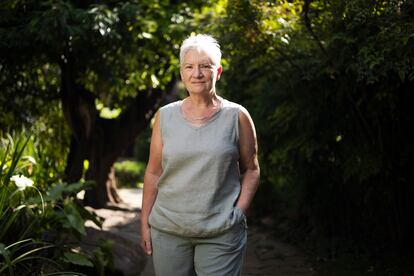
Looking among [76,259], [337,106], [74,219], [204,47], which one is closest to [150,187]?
[204,47]

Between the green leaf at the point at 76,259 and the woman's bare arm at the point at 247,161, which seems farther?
the green leaf at the point at 76,259

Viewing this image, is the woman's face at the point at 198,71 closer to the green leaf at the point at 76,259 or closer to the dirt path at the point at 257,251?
the green leaf at the point at 76,259

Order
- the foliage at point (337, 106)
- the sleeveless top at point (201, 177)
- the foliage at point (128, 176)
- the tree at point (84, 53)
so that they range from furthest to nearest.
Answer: the foliage at point (128, 176) < the tree at point (84, 53) < the foliage at point (337, 106) < the sleeveless top at point (201, 177)

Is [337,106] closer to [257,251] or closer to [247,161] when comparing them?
[257,251]

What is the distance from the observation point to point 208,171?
8.89ft

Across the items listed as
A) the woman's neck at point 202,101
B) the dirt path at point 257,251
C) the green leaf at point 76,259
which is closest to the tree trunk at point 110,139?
the dirt path at point 257,251

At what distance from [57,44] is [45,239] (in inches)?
86.3

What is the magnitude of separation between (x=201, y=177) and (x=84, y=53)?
4314 mm

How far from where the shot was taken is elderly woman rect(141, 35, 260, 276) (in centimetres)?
271

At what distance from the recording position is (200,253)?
276cm

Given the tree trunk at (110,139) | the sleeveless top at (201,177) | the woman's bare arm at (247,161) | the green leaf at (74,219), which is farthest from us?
the tree trunk at (110,139)

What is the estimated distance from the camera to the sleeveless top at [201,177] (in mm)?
2703

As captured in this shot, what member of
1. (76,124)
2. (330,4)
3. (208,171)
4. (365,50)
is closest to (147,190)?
(208,171)

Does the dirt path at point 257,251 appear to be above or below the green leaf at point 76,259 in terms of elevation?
below
